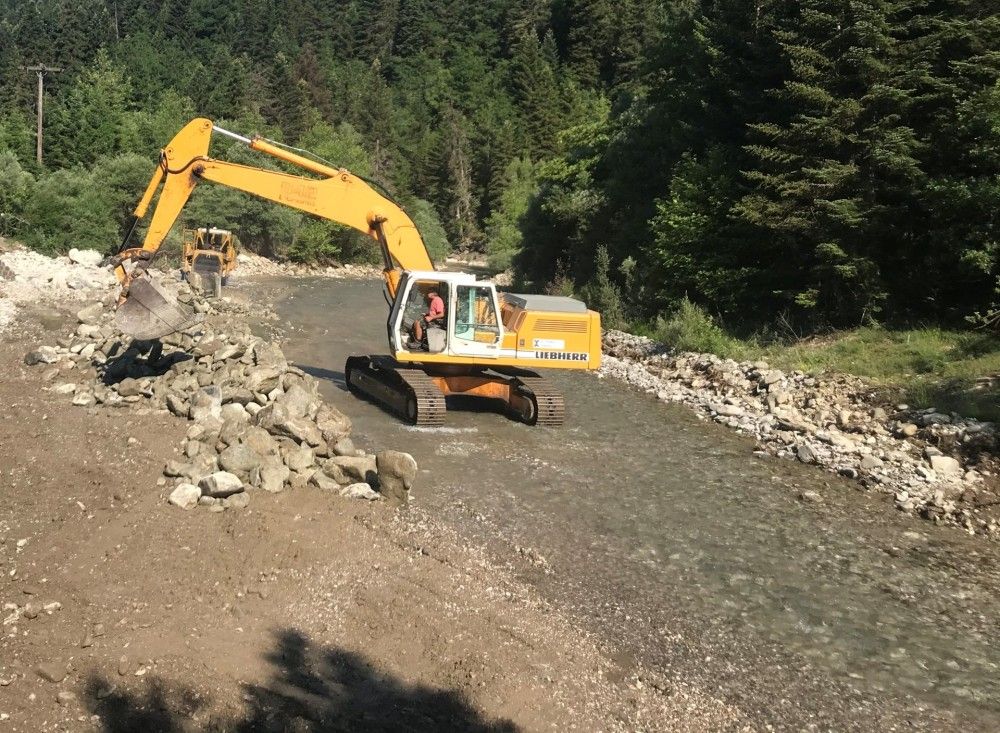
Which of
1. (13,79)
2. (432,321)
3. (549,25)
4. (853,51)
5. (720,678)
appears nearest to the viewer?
(720,678)

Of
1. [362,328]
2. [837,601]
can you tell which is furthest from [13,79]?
[837,601]

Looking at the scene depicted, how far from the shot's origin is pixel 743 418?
55.2 feet

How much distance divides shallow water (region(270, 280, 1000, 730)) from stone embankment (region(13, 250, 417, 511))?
3.41 feet

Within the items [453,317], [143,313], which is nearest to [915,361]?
[453,317]

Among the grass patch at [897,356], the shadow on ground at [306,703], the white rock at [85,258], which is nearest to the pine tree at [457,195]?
the white rock at [85,258]

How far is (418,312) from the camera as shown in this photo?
15.3 m

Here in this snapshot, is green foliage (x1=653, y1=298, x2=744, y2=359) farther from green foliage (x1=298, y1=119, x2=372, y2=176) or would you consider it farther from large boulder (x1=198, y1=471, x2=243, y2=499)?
green foliage (x1=298, y1=119, x2=372, y2=176)

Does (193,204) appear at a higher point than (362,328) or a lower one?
higher

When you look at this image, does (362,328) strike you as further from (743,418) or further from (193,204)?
(193,204)

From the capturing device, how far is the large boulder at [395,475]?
33.0ft

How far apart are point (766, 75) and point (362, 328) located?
13.6 m

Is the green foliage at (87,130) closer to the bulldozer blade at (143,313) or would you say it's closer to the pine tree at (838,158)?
the pine tree at (838,158)

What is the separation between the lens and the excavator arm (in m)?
14.7

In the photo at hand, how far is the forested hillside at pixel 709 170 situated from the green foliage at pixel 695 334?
3.48 ft
